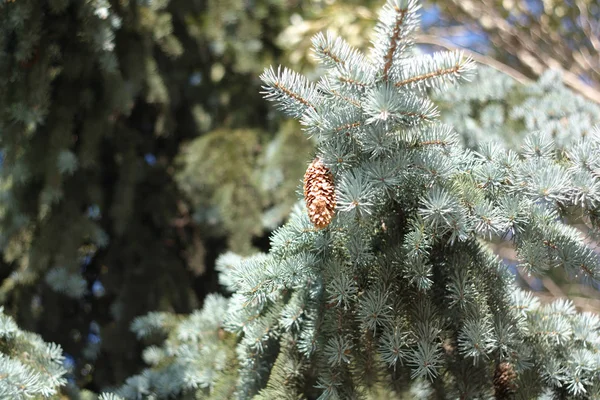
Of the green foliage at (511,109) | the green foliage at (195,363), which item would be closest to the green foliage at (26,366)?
the green foliage at (195,363)

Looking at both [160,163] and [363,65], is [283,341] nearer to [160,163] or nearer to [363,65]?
[363,65]

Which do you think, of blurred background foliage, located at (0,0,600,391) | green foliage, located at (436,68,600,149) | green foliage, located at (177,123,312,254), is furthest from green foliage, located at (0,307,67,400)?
green foliage, located at (436,68,600,149)

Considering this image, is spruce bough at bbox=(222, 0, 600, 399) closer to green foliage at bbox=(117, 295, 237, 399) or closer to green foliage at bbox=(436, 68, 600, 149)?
green foliage at bbox=(117, 295, 237, 399)

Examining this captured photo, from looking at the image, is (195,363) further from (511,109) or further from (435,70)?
(511,109)

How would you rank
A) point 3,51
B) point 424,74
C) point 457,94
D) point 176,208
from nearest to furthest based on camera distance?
point 424,74 < point 3,51 < point 457,94 < point 176,208

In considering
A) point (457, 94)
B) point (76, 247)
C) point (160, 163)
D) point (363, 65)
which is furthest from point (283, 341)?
point (160, 163)

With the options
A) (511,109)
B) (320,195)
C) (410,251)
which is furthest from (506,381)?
(511,109)

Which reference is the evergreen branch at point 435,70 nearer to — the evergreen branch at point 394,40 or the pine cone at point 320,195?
the evergreen branch at point 394,40
